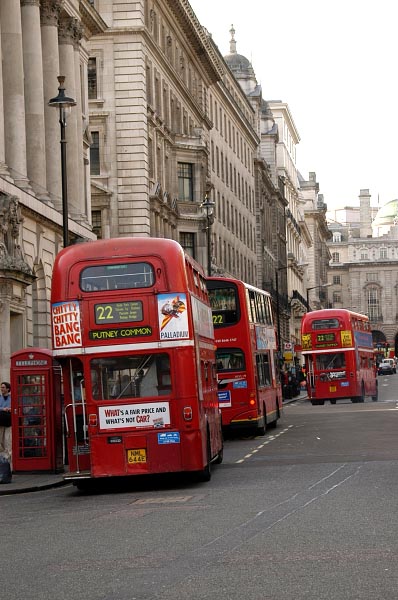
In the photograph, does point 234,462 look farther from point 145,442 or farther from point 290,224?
point 290,224

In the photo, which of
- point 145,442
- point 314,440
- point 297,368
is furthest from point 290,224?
point 145,442

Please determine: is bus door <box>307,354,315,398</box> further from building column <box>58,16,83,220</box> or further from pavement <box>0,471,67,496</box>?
pavement <box>0,471,67,496</box>

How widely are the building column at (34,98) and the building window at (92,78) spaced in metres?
14.5

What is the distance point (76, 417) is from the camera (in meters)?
22.8

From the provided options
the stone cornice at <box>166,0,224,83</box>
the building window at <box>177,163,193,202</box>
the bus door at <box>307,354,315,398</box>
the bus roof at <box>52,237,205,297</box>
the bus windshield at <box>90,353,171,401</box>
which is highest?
the stone cornice at <box>166,0,224,83</box>

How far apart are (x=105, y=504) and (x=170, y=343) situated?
2865mm

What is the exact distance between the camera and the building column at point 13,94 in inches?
1543

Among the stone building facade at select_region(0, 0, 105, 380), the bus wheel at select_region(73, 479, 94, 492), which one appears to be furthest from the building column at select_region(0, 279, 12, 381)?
the bus wheel at select_region(73, 479, 94, 492)

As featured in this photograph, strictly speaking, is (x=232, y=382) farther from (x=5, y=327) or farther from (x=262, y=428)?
(x=5, y=327)

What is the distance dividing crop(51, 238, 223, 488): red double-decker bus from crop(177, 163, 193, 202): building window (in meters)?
43.8

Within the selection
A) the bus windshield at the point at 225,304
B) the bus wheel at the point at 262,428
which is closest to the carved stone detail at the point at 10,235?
the bus windshield at the point at 225,304

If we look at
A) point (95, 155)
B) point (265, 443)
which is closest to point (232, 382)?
point (265, 443)

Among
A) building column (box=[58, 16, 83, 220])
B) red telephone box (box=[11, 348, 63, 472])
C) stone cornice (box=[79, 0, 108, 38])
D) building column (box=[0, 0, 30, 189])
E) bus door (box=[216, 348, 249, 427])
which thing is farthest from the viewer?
stone cornice (box=[79, 0, 108, 38])

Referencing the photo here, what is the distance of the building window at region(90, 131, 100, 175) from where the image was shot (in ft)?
187
